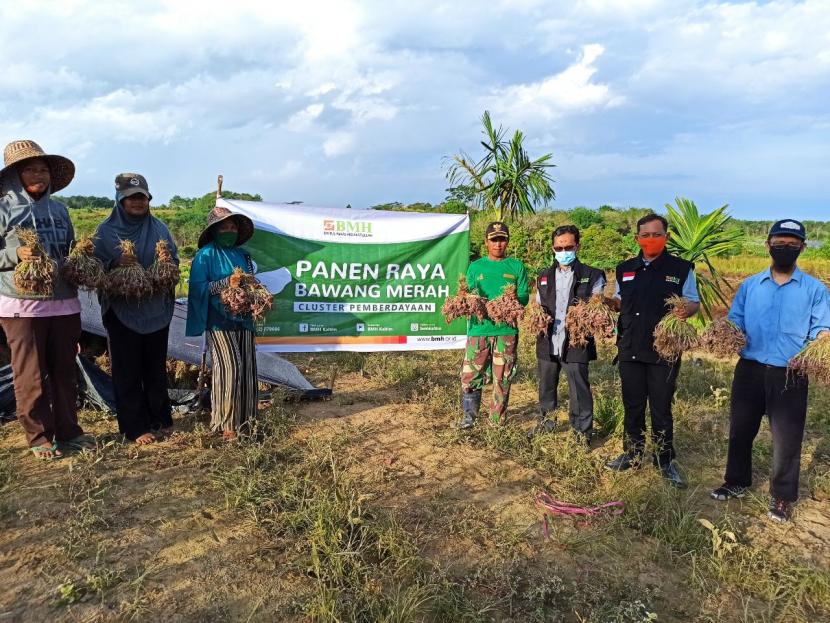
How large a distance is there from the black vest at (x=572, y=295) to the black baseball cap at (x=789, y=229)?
1120 mm

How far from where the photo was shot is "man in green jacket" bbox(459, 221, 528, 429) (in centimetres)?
420

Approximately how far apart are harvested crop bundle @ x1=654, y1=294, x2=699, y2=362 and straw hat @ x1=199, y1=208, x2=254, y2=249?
3102mm

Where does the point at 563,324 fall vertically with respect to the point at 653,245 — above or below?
below

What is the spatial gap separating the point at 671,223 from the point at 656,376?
2.35 metres

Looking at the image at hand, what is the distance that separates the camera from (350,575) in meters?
2.46

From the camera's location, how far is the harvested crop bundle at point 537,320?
4.02 metres

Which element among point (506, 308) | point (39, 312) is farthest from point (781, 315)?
point (39, 312)

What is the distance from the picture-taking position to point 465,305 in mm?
4078

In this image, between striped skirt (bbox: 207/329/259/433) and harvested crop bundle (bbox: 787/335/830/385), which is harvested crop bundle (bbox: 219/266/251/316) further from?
harvested crop bundle (bbox: 787/335/830/385)

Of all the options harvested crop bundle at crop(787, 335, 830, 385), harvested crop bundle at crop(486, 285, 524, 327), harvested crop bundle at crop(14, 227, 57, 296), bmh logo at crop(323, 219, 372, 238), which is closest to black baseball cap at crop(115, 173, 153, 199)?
harvested crop bundle at crop(14, 227, 57, 296)

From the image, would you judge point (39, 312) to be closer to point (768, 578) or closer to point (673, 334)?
point (673, 334)

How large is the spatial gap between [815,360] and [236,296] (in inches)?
143

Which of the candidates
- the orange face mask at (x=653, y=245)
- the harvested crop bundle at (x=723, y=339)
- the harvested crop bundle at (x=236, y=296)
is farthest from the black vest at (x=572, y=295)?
the harvested crop bundle at (x=236, y=296)

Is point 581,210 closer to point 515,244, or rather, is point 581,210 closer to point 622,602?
point 515,244
